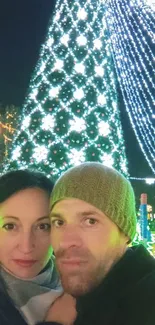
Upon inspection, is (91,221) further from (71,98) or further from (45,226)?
(71,98)

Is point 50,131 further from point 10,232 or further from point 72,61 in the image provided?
point 10,232

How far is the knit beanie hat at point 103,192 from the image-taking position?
1.65m

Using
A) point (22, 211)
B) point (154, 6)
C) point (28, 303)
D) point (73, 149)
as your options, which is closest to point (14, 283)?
point (28, 303)

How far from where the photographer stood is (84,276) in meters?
1.57

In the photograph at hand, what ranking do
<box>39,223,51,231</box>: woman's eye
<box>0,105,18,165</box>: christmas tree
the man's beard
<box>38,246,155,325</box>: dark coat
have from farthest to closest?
<box>0,105,18,165</box>: christmas tree → <box>39,223,51,231</box>: woman's eye → the man's beard → <box>38,246,155,325</box>: dark coat

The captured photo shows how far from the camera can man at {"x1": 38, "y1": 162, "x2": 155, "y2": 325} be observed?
4.63 feet

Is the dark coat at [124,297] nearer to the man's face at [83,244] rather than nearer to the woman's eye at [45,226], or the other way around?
the man's face at [83,244]

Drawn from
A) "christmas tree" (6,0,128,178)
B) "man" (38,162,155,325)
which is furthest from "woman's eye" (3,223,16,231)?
"christmas tree" (6,0,128,178)

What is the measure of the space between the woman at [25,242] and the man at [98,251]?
141 millimetres

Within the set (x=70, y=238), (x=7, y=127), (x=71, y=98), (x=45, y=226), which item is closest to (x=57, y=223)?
(x=70, y=238)

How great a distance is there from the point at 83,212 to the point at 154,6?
8057mm

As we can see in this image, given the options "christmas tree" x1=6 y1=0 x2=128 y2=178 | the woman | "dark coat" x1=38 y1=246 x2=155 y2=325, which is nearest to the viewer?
"dark coat" x1=38 y1=246 x2=155 y2=325

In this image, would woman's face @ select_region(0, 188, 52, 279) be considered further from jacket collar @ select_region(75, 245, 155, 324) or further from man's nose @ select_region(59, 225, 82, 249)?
jacket collar @ select_region(75, 245, 155, 324)

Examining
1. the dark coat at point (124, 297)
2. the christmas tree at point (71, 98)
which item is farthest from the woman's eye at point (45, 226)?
the christmas tree at point (71, 98)
